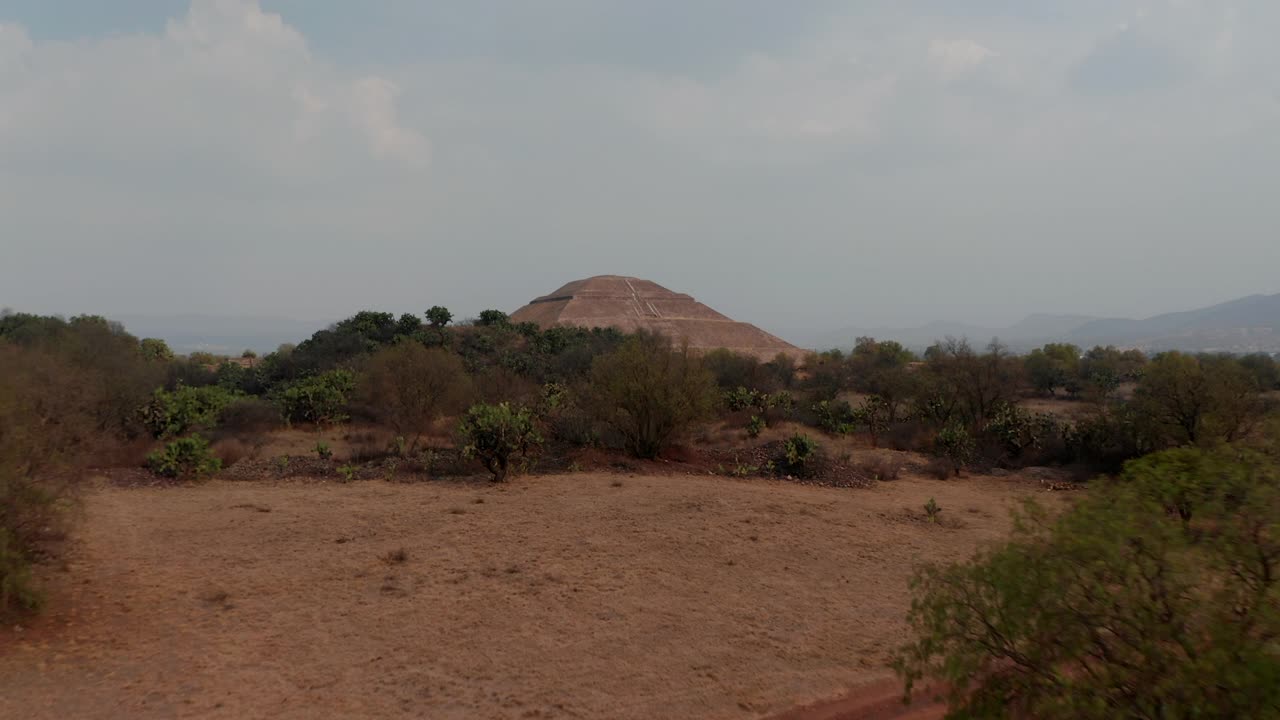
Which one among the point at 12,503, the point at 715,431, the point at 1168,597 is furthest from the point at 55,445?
the point at 715,431

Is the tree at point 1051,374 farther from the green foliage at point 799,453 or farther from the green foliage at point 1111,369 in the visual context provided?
the green foliage at point 799,453

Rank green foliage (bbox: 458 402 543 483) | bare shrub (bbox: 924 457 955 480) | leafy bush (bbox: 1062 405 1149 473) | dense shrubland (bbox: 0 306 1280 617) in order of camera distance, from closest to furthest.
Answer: dense shrubland (bbox: 0 306 1280 617), green foliage (bbox: 458 402 543 483), leafy bush (bbox: 1062 405 1149 473), bare shrub (bbox: 924 457 955 480)

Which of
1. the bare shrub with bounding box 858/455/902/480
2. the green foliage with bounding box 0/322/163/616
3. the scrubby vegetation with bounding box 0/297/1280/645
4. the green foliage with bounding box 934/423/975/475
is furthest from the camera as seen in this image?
the green foliage with bounding box 934/423/975/475

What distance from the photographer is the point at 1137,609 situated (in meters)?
3.24

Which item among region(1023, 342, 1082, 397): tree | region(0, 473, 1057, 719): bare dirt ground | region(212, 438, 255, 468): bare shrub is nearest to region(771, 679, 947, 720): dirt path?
region(0, 473, 1057, 719): bare dirt ground

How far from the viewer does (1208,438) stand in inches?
501

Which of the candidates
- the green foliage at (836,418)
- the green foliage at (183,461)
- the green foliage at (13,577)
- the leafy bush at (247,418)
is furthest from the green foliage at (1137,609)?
the leafy bush at (247,418)

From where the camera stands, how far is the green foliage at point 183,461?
481 inches

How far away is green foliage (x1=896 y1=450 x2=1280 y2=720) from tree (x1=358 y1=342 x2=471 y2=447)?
573 inches

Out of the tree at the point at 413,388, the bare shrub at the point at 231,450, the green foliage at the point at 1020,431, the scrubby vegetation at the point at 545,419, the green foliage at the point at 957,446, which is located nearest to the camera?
the scrubby vegetation at the point at 545,419

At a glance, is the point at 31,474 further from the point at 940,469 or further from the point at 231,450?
the point at 940,469

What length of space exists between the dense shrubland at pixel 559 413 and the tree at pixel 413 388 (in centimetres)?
4

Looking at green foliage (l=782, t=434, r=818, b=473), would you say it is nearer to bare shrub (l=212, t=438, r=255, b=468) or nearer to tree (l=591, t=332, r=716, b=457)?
tree (l=591, t=332, r=716, b=457)

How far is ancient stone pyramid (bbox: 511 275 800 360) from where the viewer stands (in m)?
Result: 61.7
